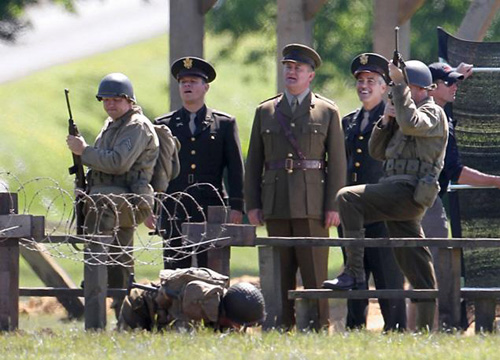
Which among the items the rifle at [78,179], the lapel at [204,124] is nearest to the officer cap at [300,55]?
the lapel at [204,124]

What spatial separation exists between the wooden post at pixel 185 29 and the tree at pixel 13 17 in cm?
253

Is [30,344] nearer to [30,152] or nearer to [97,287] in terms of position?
[97,287]

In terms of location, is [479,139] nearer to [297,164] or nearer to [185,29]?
[297,164]

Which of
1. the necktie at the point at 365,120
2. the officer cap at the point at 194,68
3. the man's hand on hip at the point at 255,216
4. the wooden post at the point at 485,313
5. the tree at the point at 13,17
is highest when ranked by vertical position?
the tree at the point at 13,17

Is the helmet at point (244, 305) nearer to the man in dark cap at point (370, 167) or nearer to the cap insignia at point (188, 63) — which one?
the man in dark cap at point (370, 167)

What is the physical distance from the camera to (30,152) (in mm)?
33406

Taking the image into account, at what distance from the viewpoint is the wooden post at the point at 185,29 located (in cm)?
1580

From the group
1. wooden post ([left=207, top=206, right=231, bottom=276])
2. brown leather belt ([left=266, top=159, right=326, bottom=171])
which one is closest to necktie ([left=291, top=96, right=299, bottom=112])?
brown leather belt ([left=266, top=159, right=326, bottom=171])

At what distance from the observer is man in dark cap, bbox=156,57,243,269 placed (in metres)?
13.0

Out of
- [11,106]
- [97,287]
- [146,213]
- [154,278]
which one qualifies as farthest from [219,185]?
[11,106]

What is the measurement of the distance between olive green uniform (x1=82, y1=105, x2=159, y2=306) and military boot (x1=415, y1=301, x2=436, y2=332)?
6.94 feet

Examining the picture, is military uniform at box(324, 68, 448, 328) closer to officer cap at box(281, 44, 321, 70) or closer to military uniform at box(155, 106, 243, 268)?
officer cap at box(281, 44, 321, 70)

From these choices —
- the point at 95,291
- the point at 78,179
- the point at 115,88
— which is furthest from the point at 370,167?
the point at 95,291

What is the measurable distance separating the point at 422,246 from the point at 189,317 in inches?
66.9
